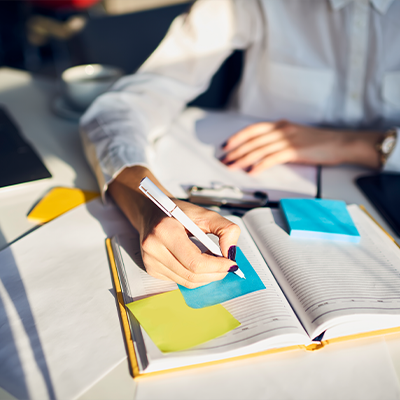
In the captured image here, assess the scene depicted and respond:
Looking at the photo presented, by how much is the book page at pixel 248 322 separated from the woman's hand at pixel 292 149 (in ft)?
1.05

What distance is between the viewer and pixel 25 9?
319cm

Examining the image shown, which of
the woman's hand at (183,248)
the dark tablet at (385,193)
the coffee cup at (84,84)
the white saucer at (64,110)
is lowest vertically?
the dark tablet at (385,193)

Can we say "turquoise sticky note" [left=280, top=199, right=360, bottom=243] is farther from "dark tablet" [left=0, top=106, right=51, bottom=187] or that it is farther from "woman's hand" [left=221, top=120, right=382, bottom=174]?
"dark tablet" [left=0, top=106, right=51, bottom=187]

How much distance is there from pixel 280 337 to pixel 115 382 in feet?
0.57

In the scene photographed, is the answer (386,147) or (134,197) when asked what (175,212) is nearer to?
(134,197)

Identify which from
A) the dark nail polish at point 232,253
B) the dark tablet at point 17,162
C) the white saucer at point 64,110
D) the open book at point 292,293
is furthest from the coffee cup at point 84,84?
the dark nail polish at point 232,253

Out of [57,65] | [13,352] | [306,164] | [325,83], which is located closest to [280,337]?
[13,352]

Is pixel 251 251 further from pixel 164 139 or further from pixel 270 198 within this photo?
pixel 164 139

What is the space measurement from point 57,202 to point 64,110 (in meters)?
0.44

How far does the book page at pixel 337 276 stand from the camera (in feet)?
1.22

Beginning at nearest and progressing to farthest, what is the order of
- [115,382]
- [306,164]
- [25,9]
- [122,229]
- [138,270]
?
[115,382] → [138,270] → [122,229] → [306,164] → [25,9]

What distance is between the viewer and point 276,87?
977mm

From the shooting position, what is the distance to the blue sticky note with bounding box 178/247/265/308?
387 millimetres

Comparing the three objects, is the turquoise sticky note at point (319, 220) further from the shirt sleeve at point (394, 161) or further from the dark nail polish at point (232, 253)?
the shirt sleeve at point (394, 161)
